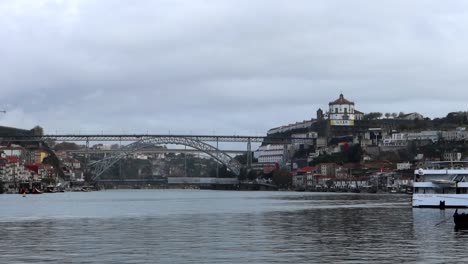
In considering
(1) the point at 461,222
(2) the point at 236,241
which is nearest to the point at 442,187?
(1) the point at 461,222

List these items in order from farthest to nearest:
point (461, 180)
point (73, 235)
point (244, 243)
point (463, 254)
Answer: point (461, 180) → point (73, 235) → point (244, 243) → point (463, 254)

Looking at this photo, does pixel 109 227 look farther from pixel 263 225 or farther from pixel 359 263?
pixel 359 263

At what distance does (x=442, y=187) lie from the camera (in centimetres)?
7369

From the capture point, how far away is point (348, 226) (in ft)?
173

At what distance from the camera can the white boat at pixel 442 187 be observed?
72.6 meters

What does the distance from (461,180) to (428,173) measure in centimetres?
252

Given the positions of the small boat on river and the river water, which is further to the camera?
the small boat on river

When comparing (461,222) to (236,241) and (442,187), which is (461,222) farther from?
(442,187)

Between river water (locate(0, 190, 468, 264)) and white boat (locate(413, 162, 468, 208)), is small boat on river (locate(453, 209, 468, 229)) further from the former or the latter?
white boat (locate(413, 162, 468, 208))

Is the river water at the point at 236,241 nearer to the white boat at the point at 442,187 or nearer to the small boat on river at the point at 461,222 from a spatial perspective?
the small boat on river at the point at 461,222

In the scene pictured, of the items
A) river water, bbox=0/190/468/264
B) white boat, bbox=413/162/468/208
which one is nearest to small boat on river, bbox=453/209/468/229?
river water, bbox=0/190/468/264

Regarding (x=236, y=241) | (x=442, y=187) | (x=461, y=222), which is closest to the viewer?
(x=236, y=241)

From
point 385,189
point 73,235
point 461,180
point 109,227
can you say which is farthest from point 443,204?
point 385,189

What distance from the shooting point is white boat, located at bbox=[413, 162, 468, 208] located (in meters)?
72.6
